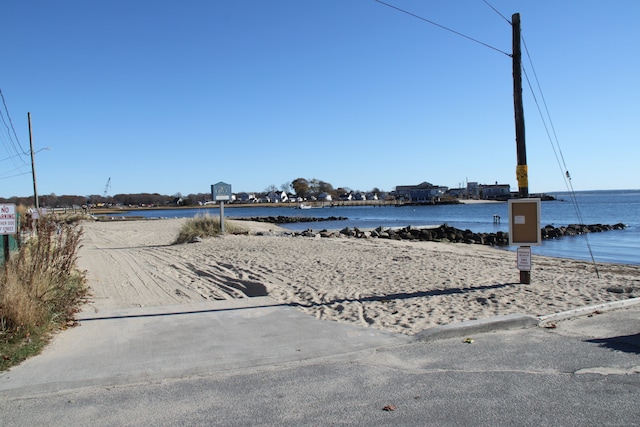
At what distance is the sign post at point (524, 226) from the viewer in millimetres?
10047

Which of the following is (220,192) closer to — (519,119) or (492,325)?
(519,119)

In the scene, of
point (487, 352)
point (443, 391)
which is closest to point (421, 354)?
point (487, 352)

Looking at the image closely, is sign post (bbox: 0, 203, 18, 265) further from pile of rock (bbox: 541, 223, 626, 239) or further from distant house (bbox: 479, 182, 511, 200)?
distant house (bbox: 479, 182, 511, 200)

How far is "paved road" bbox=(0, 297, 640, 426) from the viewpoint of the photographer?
4262mm

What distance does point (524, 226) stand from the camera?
33.2ft

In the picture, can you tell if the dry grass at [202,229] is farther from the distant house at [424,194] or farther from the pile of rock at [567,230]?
the distant house at [424,194]

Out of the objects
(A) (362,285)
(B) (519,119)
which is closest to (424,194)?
(B) (519,119)

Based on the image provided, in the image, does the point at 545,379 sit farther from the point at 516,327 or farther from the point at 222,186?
the point at 222,186

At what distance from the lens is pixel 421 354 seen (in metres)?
5.93

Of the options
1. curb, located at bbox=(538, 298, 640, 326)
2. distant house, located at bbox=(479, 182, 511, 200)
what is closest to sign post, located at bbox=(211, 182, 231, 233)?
curb, located at bbox=(538, 298, 640, 326)

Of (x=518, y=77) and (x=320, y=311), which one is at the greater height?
(x=518, y=77)

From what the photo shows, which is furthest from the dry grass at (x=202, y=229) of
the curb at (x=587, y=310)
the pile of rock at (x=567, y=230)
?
the pile of rock at (x=567, y=230)

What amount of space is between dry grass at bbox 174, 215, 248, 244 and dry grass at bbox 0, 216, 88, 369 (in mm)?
14899

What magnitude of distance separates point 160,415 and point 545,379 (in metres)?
3.62
